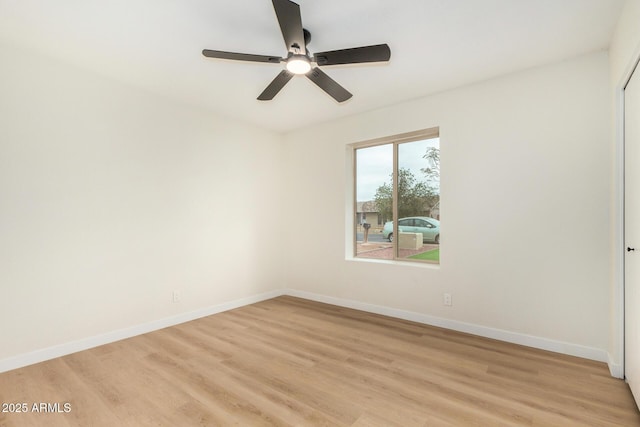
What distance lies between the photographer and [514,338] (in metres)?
2.90

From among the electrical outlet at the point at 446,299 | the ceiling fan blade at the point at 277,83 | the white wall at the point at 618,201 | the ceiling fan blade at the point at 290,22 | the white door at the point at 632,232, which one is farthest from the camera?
the electrical outlet at the point at 446,299

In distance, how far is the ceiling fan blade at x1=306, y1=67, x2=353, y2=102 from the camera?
235 cm

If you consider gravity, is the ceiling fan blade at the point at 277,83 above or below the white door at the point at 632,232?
above

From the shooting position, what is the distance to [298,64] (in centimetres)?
215

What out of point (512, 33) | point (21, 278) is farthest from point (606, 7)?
point (21, 278)

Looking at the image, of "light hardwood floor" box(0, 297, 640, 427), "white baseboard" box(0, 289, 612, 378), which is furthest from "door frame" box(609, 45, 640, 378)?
"light hardwood floor" box(0, 297, 640, 427)

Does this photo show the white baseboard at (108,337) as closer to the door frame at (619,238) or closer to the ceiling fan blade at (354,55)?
the ceiling fan blade at (354,55)

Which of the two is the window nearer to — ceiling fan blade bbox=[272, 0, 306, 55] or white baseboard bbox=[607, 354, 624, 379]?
white baseboard bbox=[607, 354, 624, 379]

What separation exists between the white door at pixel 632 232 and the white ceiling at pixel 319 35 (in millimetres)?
673

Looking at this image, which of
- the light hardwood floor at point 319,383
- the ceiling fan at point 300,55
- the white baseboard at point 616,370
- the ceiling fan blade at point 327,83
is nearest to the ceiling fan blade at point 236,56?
the ceiling fan at point 300,55

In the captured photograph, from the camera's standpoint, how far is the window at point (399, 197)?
12.0 feet

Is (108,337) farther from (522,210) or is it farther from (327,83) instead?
(522,210)

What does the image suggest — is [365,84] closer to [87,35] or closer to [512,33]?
[512,33]

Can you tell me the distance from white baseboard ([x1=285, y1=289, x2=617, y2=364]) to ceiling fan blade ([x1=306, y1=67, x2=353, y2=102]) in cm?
251
